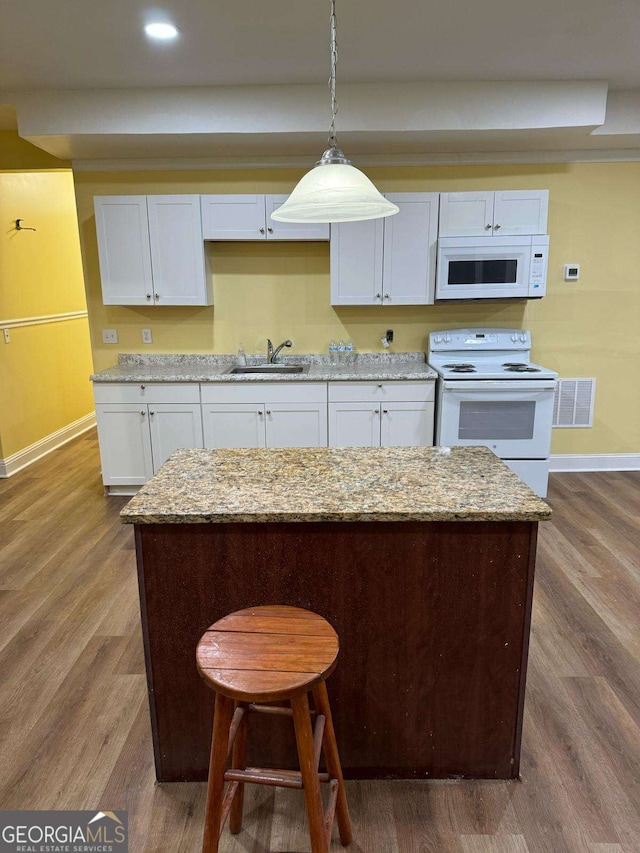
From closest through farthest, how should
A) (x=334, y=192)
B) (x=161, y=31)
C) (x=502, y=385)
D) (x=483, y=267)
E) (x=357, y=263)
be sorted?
(x=334, y=192), (x=161, y=31), (x=502, y=385), (x=483, y=267), (x=357, y=263)

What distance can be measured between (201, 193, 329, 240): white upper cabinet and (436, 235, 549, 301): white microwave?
2.93ft

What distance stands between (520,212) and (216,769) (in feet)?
12.4

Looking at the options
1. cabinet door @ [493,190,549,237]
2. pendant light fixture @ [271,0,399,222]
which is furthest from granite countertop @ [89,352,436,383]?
pendant light fixture @ [271,0,399,222]

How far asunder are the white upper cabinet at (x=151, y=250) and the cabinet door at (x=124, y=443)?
32.5 inches

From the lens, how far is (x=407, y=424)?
12.5ft

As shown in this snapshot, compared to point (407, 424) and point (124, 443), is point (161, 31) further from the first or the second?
point (407, 424)

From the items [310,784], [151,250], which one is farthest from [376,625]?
[151,250]

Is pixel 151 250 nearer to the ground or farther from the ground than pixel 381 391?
farther from the ground

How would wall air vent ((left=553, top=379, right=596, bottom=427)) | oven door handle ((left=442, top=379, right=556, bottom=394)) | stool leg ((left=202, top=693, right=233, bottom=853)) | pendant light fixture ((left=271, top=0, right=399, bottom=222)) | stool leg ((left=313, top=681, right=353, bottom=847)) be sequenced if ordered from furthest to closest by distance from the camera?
wall air vent ((left=553, top=379, right=596, bottom=427))
oven door handle ((left=442, top=379, right=556, bottom=394))
pendant light fixture ((left=271, top=0, right=399, bottom=222))
stool leg ((left=313, top=681, right=353, bottom=847))
stool leg ((left=202, top=693, right=233, bottom=853))

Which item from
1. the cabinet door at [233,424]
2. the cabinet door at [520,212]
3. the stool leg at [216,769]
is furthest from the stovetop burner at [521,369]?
the stool leg at [216,769]

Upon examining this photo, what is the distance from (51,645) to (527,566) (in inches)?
77.6

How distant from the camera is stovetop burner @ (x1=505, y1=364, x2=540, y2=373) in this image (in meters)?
3.75

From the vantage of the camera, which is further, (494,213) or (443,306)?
(443,306)

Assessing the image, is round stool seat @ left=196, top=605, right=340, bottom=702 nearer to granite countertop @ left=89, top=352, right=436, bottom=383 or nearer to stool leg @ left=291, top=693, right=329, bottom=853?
stool leg @ left=291, top=693, right=329, bottom=853
